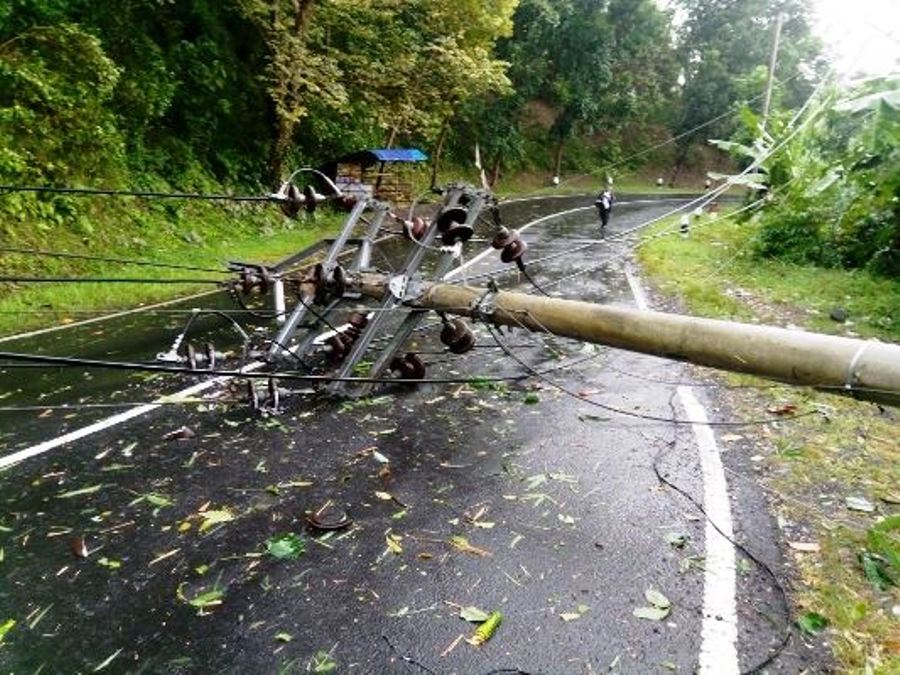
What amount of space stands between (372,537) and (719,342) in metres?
2.90

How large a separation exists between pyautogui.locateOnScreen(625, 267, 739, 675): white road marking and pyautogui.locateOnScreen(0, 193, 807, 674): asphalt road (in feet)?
0.17

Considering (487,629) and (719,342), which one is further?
(719,342)

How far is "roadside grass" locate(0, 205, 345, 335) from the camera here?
1194 centimetres

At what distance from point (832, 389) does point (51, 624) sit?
5076mm

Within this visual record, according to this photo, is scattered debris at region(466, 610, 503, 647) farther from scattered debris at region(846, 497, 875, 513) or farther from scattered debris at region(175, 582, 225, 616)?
scattered debris at region(846, 497, 875, 513)

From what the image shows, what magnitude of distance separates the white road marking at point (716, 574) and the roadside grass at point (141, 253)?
9365mm

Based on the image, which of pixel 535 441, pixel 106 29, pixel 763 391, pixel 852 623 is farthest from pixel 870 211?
pixel 106 29

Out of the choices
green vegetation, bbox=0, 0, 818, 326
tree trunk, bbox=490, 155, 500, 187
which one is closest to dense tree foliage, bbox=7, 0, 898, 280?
green vegetation, bbox=0, 0, 818, 326

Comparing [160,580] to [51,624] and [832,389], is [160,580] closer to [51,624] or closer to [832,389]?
[51,624]

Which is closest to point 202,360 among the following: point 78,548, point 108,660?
point 78,548

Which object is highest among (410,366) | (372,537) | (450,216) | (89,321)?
(450,216)

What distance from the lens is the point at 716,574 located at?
443cm

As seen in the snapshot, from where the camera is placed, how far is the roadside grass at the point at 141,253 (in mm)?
11938

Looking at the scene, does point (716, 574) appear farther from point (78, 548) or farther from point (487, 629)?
point (78, 548)
